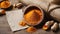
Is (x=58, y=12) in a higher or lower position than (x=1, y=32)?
higher

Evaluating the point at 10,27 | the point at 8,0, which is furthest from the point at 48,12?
the point at 8,0

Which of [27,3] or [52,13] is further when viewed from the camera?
[27,3]

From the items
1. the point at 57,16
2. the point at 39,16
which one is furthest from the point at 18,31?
the point at 57,16

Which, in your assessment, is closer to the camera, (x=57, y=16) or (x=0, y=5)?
(x=57, y=16)

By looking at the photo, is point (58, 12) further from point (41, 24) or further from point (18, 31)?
point (18, 31)

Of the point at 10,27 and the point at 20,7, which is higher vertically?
the point at 20,7

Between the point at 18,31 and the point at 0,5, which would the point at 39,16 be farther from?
the point at 0,5

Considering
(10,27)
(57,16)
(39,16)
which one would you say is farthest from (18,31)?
(57,16)

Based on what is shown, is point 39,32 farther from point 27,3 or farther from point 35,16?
point 27,3
